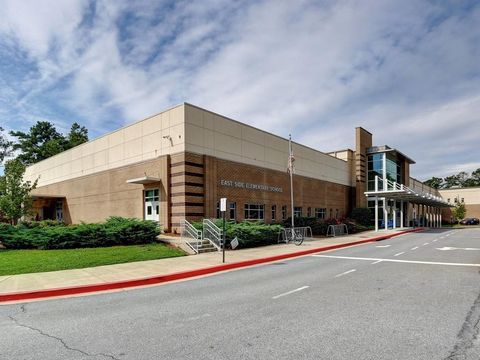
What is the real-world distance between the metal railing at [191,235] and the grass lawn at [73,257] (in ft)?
3.38

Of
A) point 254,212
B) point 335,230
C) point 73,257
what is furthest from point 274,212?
point 73,257

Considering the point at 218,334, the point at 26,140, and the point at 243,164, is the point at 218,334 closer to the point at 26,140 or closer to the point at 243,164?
the point at 243,164

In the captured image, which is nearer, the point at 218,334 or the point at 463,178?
the point at 218,334

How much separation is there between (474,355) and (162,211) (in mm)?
20082

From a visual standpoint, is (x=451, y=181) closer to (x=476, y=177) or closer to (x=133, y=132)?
(x=476, y=177)

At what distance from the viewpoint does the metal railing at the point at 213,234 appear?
1781 centimetres

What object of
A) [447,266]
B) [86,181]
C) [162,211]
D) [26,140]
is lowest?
[447,266]

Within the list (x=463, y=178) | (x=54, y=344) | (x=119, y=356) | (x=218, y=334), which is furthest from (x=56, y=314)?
(x=463, y=178)

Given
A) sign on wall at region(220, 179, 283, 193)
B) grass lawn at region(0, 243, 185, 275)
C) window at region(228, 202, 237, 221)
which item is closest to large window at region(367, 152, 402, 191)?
sign on wall at region(220, 179, 283, 193)

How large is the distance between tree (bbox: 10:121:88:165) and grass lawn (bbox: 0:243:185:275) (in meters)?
62.2

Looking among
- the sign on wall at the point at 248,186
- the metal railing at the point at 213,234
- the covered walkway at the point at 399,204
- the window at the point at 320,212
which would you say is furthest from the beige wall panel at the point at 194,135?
the covered walkway at the point at 399,204

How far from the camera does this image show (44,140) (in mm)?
77375

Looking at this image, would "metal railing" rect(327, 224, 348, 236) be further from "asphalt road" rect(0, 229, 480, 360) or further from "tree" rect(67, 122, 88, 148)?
"tree" rect(67, 122, 88, 148)

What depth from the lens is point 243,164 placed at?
27.1 meters
